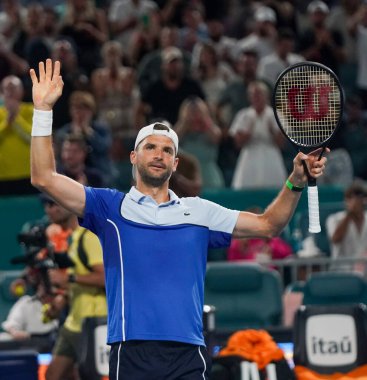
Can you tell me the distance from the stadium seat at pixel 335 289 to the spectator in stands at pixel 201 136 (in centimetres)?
303

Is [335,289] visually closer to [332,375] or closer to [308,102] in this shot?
[332,375]

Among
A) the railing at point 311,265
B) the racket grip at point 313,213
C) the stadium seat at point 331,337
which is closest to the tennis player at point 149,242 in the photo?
the racket grip at point 313,213

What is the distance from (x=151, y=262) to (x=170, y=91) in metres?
8.51

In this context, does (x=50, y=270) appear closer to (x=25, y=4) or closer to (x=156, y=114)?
(x=156, y=114)

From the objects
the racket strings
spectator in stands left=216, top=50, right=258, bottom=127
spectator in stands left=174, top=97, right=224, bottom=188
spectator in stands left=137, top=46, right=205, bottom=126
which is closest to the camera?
the racket strings

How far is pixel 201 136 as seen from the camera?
13859mm

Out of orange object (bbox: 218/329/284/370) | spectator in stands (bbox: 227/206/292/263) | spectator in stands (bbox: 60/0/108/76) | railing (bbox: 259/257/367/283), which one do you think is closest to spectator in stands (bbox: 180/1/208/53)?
spectator in stands (bbox: 60/0/108/76)

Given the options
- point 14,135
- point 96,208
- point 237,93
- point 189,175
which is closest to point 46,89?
point 96,208

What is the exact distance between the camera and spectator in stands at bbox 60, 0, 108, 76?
51.9 feet

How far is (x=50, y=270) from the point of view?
31.5 ft

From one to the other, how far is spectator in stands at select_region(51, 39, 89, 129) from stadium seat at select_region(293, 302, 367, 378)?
18.4 feet

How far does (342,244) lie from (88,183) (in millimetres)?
2401

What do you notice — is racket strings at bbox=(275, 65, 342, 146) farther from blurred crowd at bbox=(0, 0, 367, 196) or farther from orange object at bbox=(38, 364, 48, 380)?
blurred crowd at bbox=(0, 0, 367, 196)

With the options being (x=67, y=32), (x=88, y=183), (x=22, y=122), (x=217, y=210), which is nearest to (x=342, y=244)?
(x=88, y=183)
